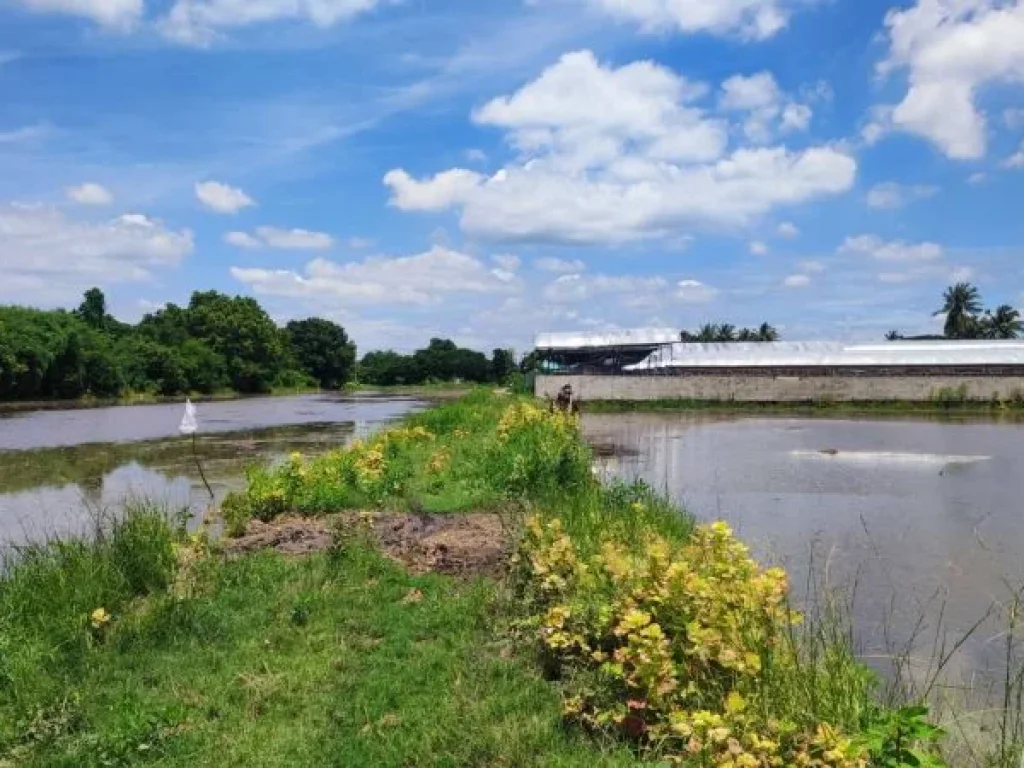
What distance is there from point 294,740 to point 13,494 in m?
15.1

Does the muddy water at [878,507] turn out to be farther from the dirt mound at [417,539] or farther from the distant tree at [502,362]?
the distant tree at [502,362]

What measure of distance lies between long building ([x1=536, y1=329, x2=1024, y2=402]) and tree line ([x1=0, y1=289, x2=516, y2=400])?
3790 centimetres

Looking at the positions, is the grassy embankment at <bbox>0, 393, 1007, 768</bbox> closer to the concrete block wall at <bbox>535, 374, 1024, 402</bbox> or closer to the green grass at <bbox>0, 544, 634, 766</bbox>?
the green grass at <bbox>0, 544, 634, 766</bbox>

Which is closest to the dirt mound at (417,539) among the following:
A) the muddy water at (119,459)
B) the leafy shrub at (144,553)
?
the leafy shrub at (144,553)

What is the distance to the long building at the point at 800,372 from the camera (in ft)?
162

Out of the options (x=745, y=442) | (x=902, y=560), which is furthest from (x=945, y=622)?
(x=745, y=442)

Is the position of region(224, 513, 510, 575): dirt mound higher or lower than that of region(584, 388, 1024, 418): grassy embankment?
higher

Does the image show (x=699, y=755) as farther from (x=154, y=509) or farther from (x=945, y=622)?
(x=154, y=509)

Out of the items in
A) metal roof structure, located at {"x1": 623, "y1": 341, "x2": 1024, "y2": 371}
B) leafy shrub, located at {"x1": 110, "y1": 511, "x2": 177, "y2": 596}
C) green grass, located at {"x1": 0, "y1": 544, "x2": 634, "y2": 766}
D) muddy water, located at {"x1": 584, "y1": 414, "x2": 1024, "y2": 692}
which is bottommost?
muddy water, located at {"x1": 584, "y1": 414, "x2": 1024, "y2": 692}

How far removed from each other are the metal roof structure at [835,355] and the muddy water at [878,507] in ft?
78.9

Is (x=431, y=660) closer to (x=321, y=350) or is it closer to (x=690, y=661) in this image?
(x=690, y=661)

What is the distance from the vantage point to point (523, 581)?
6582mm

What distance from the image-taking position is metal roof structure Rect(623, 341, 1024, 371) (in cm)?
5172

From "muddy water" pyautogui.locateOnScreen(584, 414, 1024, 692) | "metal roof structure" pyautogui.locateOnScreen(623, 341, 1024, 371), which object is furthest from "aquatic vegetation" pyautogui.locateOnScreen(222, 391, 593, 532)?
"metal roof structure" pyautogui.locateOnScreen(623, 341, 1024, 371)
